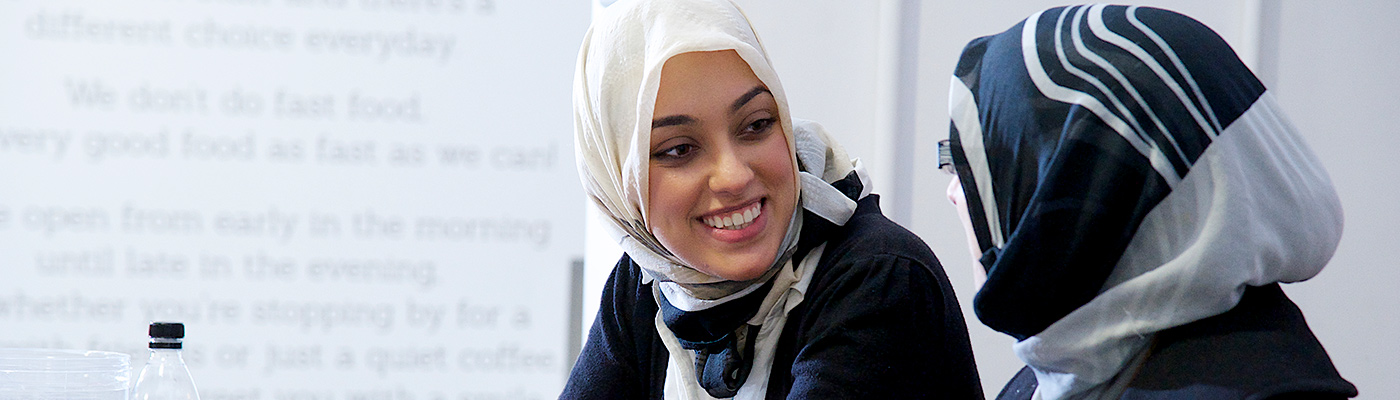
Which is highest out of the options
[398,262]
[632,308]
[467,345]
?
[632,308]

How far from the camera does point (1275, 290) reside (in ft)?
2.79

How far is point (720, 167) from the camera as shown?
3.52 feet


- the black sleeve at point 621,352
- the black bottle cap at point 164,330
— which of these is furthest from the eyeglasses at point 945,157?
the black bottle cap at point 164,330

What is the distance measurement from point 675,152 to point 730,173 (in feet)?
0.24

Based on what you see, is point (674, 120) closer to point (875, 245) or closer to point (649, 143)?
point (649, 143)

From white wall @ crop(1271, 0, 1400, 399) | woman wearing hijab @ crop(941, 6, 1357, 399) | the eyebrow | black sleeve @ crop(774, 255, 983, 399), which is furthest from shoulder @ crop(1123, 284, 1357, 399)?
white wall @ crop(1271, 0, 1400, 399)

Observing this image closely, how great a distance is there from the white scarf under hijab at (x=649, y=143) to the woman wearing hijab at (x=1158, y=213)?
28cm

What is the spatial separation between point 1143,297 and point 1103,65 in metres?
0.18

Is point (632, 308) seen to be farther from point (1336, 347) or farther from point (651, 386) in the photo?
point (1336, 347)

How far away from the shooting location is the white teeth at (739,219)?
3.56 ft

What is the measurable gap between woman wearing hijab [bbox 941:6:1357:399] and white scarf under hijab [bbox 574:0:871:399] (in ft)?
0.92

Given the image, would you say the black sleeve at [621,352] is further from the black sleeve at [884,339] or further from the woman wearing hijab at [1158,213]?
the woman wearing hijab at [1158,213]

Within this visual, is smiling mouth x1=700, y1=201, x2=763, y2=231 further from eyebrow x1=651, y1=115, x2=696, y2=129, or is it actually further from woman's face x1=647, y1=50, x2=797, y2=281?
eyebrow x1=651, y1=115, x2=696, y2=129

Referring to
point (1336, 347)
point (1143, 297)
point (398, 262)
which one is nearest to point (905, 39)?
point (1336, 347)
